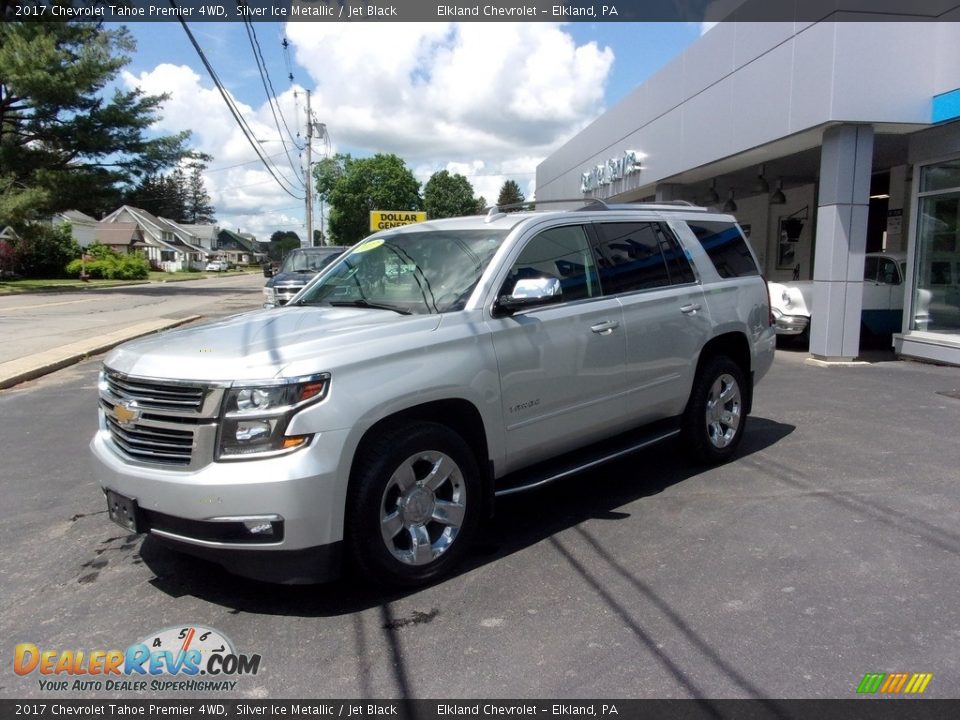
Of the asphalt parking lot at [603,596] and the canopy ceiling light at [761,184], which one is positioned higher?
the canopy ceiling light at [761,184]

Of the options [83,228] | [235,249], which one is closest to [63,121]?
[83,228]

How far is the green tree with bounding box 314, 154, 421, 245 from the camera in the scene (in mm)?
63406

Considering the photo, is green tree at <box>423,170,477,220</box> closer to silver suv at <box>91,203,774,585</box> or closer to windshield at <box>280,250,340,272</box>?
windshield at <box>280,250,340,272</box>

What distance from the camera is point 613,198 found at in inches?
898

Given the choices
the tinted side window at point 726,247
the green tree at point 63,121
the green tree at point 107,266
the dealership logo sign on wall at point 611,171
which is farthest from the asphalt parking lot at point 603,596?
the green tree at point 107,266

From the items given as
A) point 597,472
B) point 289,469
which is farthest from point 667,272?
point 289,469

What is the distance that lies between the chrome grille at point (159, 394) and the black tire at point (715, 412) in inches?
144

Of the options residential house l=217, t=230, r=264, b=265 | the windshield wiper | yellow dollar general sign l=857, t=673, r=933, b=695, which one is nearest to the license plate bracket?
the windshield wiper

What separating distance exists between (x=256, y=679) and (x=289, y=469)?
88 centimetres

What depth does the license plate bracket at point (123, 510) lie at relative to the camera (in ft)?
11.8

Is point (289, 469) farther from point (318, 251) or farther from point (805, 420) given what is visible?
point (318, 251)

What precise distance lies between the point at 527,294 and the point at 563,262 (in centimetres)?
76

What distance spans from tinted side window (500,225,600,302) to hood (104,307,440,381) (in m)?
0.83
